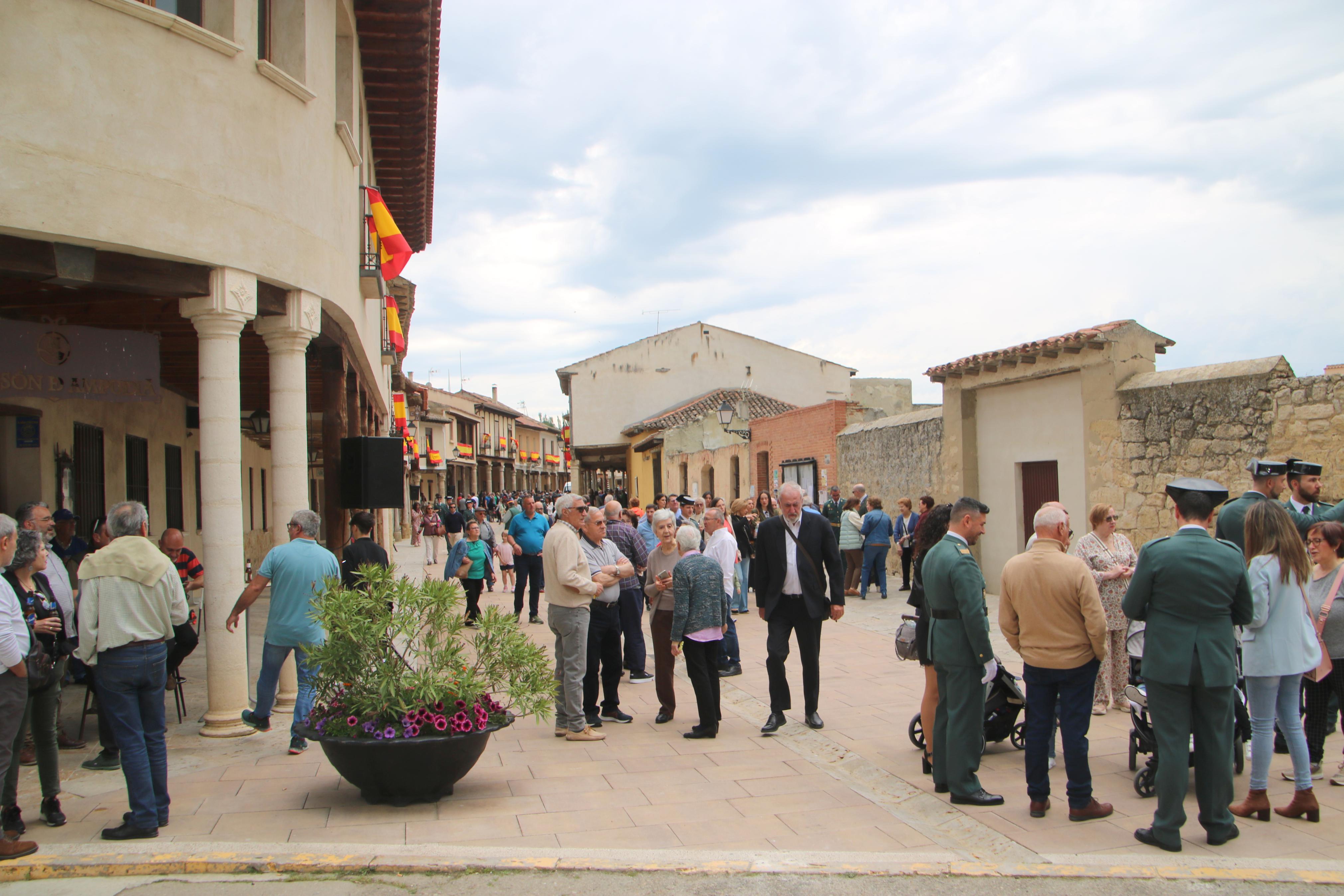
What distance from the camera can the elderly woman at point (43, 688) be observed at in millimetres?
5148

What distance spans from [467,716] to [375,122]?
962cm

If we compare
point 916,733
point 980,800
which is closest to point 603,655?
point 916,733

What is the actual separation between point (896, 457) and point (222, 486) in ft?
42.8

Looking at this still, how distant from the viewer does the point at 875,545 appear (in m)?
15.6

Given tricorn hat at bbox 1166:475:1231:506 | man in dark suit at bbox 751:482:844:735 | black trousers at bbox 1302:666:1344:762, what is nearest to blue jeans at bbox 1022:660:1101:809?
tricorn hat at bbox 1166:475:1231:506

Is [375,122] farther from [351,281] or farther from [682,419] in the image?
[682,419]

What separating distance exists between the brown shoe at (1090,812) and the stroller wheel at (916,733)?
1376 millimetres

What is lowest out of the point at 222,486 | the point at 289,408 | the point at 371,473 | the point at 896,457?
the point at 222,486

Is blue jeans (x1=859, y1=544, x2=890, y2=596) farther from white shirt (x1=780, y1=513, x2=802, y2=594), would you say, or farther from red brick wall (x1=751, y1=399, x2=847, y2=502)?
white shirt (x1=780, y1=513, x2=802, y2=594)

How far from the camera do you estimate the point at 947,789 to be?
5570 millimetres

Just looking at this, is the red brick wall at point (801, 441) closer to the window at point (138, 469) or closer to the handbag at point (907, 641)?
the window at point (138, 469)

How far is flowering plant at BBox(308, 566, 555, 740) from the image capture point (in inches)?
210

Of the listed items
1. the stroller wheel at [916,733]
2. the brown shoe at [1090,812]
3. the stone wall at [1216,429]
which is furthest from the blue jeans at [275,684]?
the stone wall at [1216,429]

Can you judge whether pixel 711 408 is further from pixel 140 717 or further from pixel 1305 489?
pixel 140 717
